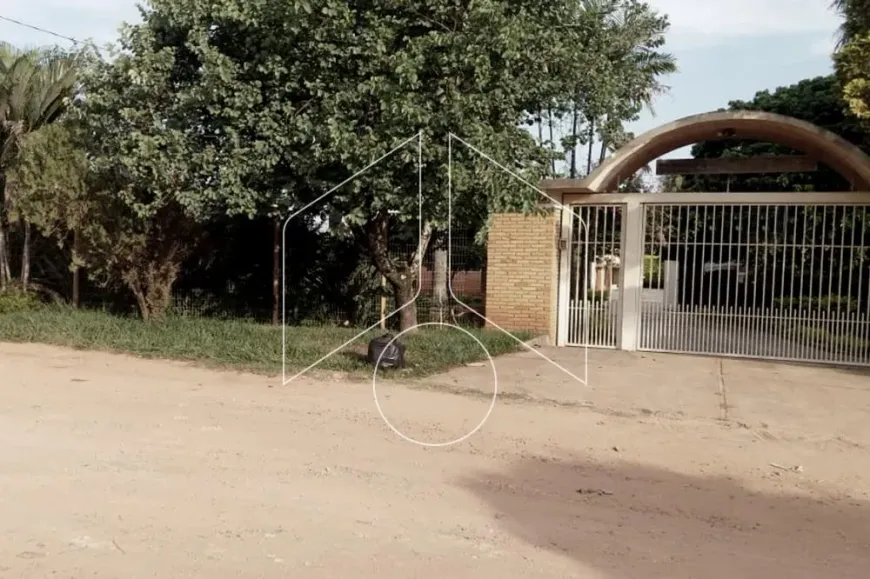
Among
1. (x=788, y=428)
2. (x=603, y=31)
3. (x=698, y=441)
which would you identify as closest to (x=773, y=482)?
(x=698, y=441)

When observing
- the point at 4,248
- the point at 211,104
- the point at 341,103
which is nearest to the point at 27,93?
the point at 4,248

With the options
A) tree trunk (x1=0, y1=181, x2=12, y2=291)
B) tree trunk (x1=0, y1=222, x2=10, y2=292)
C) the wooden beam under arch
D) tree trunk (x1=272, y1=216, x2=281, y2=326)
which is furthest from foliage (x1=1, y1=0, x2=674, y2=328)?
tree trunk (x1=0, y1=222, x2=10, y2=292)

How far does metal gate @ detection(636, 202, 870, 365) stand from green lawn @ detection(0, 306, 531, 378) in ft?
8.25

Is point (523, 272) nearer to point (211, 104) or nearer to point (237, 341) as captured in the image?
point (237, 341)

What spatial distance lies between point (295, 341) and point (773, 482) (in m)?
7.25

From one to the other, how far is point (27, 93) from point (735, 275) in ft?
42.7

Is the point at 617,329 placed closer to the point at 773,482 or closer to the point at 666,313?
the point at 666,313

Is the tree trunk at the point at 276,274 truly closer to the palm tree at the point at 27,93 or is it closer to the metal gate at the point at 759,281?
the palm tree at the point at 27,93

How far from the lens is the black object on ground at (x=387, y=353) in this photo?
980 cm

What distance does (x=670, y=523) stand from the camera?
16.3ft

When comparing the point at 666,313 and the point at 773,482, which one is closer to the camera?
the point at 773,482

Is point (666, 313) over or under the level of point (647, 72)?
under

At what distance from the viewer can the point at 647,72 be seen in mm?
23562

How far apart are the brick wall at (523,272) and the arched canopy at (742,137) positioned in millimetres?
1170
